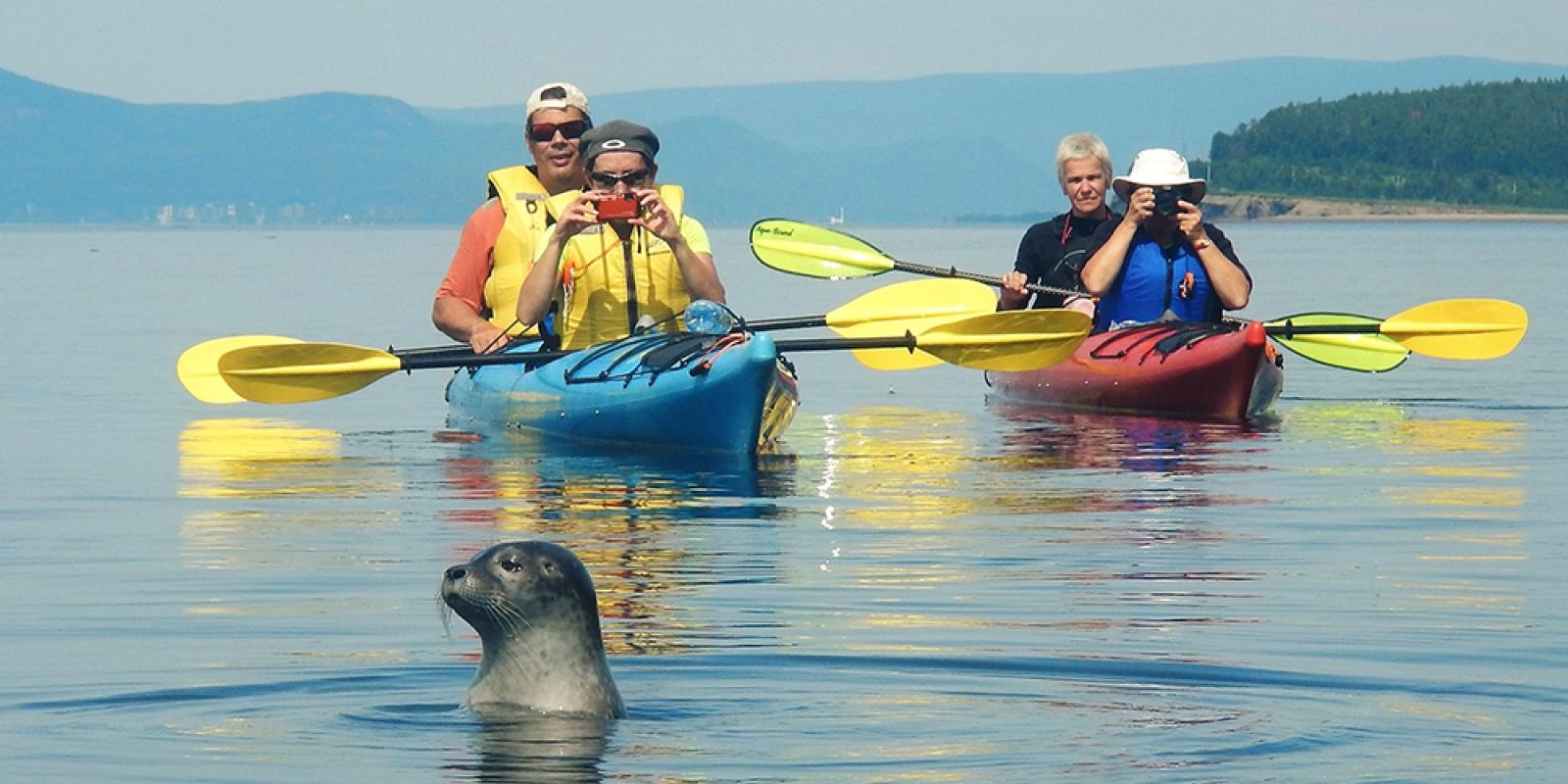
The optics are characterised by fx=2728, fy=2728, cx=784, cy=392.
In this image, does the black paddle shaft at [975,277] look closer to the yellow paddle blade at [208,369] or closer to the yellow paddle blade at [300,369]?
the yellow paddle blade at [300,369]

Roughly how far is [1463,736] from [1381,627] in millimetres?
1799

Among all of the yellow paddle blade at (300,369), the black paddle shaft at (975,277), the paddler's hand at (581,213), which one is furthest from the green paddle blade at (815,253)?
the paddler's hand at (581,213)

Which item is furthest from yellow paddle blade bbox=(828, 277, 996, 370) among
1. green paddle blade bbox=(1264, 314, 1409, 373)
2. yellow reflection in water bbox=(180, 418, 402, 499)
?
yellow reflection in water bbox=(180, 418, 402, 499)

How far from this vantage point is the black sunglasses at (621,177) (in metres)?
13.6

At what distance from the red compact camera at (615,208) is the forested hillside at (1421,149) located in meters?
163

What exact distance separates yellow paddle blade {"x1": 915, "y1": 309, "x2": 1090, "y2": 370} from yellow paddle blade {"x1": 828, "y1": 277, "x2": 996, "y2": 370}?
1.61ft

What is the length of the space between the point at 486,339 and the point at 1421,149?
17043 centimetres

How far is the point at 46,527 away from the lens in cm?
1196

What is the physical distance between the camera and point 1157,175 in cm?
1631

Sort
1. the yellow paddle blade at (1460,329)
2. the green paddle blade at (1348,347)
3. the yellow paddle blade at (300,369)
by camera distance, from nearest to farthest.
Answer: the yellow paddle blade at (300,369)
the yellow paddle blade at (1460,329)
the green paddle blade at (1348,347)

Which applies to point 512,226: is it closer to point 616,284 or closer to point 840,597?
point 616,284

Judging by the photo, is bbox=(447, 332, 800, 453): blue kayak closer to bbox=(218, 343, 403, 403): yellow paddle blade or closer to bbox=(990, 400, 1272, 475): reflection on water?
bbox=(218, 343, 403, 403): yellow paddle blade

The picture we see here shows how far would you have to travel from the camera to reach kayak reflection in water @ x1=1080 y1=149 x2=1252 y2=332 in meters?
16.3

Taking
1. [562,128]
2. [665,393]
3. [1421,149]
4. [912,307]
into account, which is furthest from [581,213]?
[1421,149]
